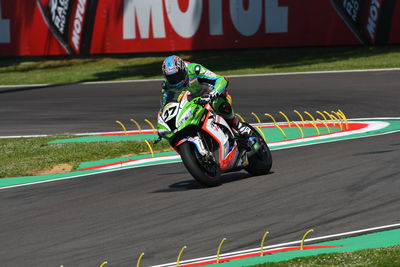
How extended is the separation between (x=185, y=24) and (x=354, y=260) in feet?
83.7

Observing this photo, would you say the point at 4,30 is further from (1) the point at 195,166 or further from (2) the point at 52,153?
(1) the point at 195,166

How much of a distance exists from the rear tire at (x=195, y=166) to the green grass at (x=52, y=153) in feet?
14.6

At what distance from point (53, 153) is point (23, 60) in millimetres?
20189

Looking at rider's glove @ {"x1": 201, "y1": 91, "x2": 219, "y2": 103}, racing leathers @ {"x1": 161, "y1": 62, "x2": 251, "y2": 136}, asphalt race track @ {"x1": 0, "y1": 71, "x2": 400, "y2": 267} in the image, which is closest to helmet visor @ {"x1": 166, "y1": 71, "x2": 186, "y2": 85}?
racing leathers @ {"x1": 161, "y1": 62, "x2": 251, "y2": 136}

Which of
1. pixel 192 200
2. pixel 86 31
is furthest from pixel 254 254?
pixel 86 31

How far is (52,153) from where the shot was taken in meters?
16.5

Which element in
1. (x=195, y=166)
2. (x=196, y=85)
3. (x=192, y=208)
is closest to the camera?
(x=192, y=208)

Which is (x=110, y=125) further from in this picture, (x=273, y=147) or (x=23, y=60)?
(x=23, y=60)

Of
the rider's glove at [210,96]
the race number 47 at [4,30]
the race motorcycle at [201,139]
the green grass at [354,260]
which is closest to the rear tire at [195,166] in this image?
the race motorcycle at [201,139]

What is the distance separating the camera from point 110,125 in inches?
800

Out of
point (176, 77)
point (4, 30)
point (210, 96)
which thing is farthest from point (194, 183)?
point (4, 30)

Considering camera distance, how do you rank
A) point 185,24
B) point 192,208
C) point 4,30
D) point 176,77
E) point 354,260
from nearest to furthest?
point 354,260 < point 192,208 < point 176,77 < point 185,24 < point 4,30

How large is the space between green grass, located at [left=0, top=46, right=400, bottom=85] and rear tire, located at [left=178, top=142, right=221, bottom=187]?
56.8 ft

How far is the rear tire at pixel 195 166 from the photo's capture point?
11.1 metres
